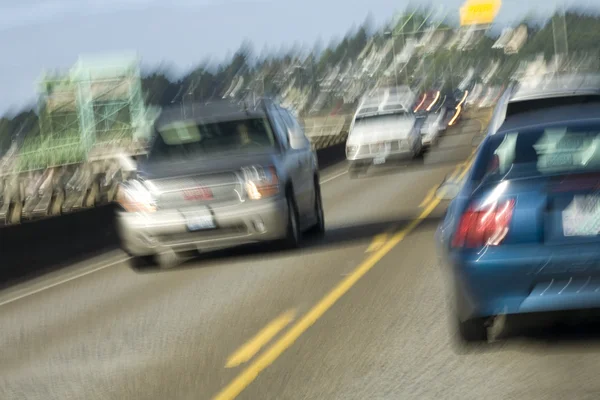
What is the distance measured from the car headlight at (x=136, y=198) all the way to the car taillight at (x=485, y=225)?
7260 mm

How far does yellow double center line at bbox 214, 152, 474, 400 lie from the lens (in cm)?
860

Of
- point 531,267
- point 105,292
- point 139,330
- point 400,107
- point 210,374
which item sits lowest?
point 400,107

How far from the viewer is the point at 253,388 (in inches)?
332

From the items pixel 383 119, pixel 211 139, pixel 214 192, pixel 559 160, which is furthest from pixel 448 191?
pixel 383 119

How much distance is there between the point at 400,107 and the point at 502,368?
1018 inches

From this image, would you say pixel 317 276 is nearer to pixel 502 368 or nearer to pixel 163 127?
pixel 163 127

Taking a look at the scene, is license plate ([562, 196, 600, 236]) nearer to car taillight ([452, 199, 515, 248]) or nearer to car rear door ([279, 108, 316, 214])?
car taillight ([452, 199, 515, 248])

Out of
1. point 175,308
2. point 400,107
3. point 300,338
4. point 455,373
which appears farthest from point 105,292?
point 400,107

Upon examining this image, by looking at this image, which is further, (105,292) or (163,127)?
(163,127)

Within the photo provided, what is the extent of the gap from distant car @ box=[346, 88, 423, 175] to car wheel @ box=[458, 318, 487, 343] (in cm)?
2363

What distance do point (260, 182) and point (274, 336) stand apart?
527 centimetres

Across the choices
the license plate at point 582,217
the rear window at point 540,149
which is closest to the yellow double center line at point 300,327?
the rear window at point 540,149

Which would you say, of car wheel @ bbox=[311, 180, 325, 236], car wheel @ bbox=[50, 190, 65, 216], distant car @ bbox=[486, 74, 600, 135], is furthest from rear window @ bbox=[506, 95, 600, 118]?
car wheel @ bbox=[50, 190, 65, 216]

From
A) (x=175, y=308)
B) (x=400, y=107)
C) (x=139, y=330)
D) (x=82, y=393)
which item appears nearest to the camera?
(x=82, y=393)
